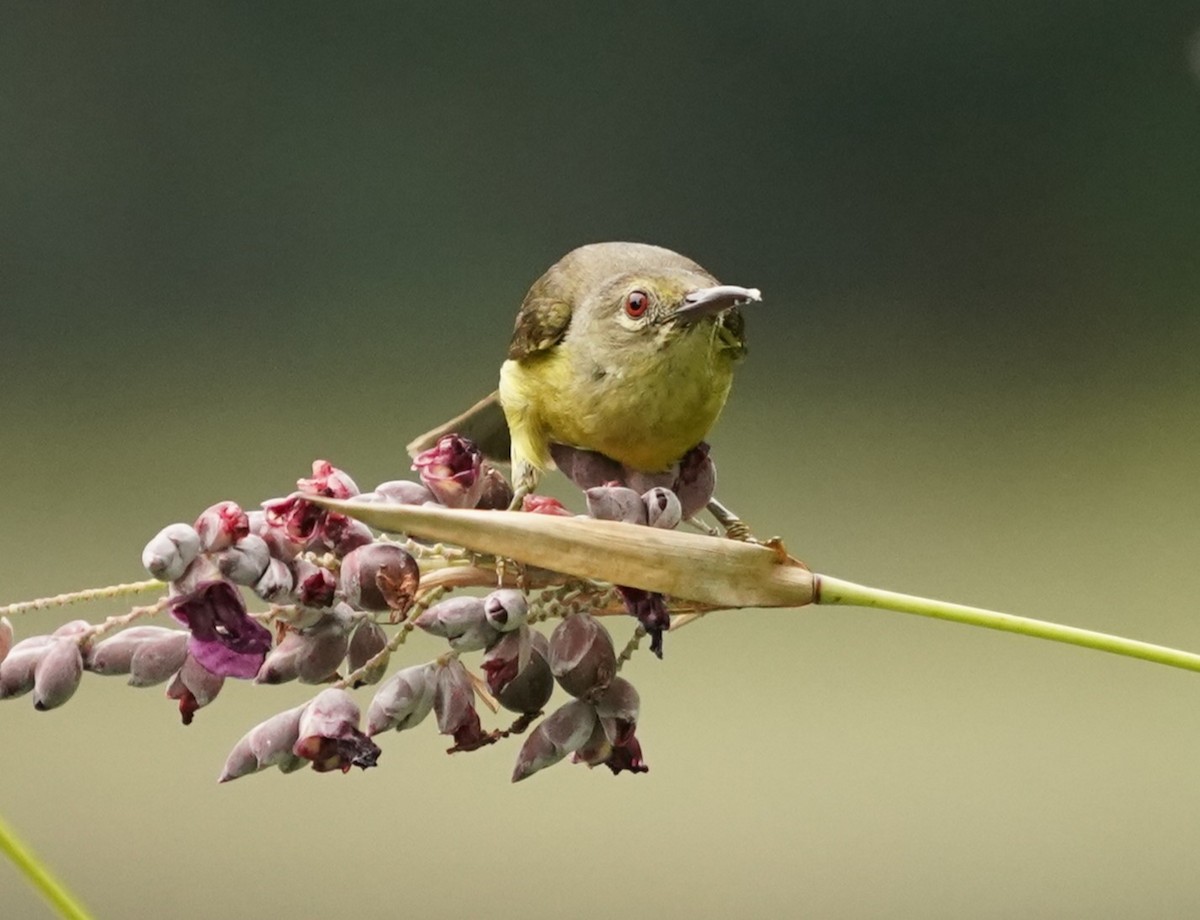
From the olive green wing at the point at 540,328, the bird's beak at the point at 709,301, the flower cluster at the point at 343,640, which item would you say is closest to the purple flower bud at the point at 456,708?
the flower cluster at the point at 343,640

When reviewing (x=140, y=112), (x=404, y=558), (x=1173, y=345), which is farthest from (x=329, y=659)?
(x=1173, y=345)

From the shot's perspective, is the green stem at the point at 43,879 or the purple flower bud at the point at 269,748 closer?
the green stem at the point at 43,879

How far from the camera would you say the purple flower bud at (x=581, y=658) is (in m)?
0.67

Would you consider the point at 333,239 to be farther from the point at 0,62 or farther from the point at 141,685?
the point at 141,685

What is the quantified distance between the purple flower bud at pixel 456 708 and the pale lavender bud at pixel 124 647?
0.11 metres

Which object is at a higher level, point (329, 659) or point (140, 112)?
point (140, 112)

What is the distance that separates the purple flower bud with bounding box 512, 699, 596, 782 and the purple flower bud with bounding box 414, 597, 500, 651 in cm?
5

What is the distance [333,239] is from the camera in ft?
10.8

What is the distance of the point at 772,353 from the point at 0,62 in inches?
70.2

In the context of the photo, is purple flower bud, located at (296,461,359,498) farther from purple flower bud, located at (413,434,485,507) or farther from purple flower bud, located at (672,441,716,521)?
purple flower bud, located at (672,441,716,521)

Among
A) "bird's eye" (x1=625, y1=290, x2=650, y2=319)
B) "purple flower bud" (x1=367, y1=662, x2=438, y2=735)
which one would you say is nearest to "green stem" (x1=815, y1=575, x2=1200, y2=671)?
"purple flower bud" (x1=367, y1=662, x2=438, y2=735)

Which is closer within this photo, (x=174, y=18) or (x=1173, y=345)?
(x=174, y=18)

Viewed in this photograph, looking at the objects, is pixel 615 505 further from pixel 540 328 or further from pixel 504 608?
pixel 540 328

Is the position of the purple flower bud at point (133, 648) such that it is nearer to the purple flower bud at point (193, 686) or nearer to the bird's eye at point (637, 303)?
the purple flower bud at point (193, 686)
